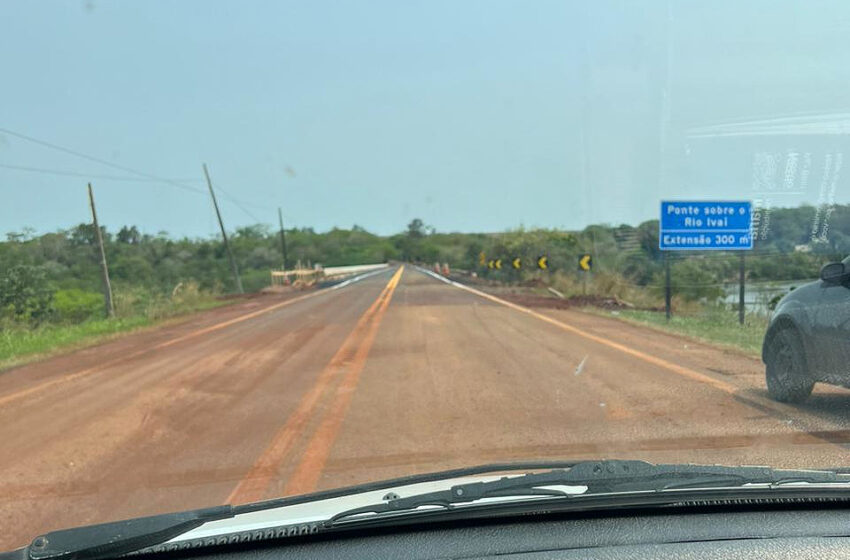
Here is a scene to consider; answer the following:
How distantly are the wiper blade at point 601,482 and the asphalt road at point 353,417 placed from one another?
Answer: 2042 millimetres

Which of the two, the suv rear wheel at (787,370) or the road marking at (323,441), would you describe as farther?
the suv rear wheel at (787,370)

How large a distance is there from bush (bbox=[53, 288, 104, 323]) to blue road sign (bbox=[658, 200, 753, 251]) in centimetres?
2040

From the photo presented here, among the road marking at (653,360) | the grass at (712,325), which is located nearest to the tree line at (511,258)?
the grass at (712,325)

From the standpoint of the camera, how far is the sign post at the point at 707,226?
1742 cm

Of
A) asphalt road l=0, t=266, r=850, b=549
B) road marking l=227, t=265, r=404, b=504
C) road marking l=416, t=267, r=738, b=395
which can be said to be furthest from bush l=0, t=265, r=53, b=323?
road marking l=416, t=267, r=738, b=395

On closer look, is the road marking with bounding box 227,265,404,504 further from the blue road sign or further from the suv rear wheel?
the blue road sign

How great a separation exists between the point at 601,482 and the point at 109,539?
212cm

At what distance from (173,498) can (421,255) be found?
137 metres

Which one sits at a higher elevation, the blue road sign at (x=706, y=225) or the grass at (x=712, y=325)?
the blue road sign at (x=706, y=225)

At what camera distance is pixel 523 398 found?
8.15 metres

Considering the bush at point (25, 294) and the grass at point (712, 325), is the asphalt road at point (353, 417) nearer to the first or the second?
the grass at point (712, 325)

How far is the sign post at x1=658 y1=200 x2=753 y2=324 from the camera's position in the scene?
17.4 m

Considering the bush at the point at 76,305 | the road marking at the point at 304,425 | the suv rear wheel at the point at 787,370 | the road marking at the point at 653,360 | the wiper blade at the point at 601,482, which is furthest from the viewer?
the bush at the point at 76,305

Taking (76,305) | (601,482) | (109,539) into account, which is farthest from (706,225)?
(76,305)
